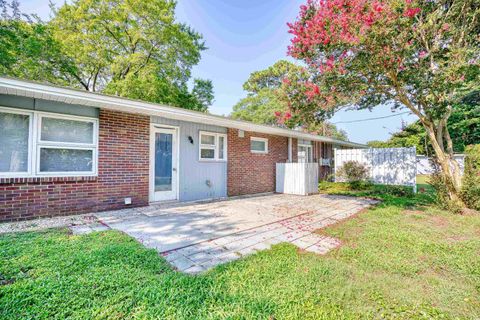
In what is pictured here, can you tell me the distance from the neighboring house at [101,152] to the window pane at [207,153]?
0.03 m

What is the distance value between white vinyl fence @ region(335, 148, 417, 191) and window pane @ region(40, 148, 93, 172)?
10956 millimetres

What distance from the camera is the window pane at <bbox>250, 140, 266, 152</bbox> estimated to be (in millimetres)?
8719

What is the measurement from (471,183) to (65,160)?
31.7 feet

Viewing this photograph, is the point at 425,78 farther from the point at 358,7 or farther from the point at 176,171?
the point at 176,171

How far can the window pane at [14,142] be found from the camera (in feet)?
13.7

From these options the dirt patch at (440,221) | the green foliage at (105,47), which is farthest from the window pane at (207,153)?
the green foliage at (105,47)

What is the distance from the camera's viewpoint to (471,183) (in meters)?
5.50

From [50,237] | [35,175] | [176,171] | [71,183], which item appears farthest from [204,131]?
[50,237]

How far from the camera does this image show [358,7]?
13.7 ft

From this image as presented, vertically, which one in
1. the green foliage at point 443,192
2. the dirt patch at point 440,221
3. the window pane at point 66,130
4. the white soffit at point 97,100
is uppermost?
the white soffit at point 97,100

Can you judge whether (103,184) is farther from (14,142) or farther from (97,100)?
(97,100)

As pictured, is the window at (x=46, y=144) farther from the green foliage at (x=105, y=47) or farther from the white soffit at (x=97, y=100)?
the green foliage at (x=105, y=47)

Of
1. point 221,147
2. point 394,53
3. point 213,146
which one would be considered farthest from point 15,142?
point 394,53

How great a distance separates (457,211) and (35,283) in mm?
7950
